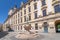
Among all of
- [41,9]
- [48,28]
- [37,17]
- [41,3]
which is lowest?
[48,28]

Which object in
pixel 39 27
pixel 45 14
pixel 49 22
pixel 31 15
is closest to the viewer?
pixel 49 22

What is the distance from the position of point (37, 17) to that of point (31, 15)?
4.34m

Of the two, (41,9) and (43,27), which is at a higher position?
(41,9)

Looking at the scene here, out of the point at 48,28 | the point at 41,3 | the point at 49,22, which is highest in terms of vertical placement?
the point at 41,3

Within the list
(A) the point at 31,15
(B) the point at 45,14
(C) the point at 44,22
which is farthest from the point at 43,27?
(A) the point at 31,15

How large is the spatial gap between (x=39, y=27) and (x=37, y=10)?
560 cm

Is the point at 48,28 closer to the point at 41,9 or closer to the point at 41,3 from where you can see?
the point at 41,9

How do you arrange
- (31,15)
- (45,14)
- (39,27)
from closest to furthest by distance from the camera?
(45,14)
(39,27)
(31,15)

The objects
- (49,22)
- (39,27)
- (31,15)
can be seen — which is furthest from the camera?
(31,15)

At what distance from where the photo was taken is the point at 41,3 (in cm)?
2797

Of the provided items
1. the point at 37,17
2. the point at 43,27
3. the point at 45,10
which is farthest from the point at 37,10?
the point at 43,27

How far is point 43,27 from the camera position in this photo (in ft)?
87.1

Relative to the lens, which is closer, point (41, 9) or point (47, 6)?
point (47, 6)

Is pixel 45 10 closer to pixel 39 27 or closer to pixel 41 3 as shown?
pixel 41 3
